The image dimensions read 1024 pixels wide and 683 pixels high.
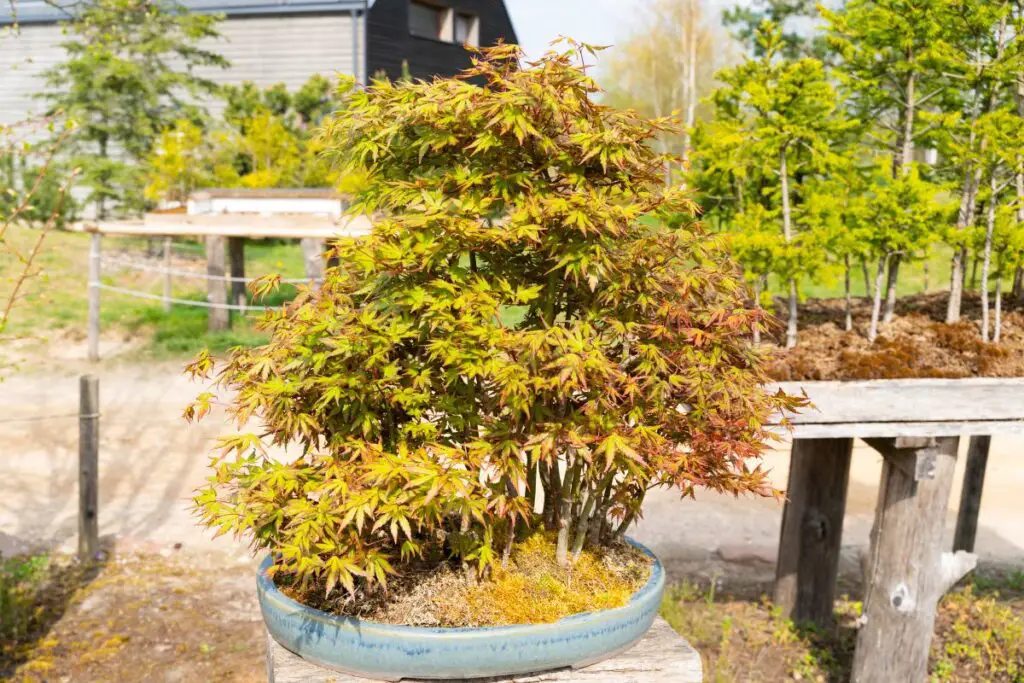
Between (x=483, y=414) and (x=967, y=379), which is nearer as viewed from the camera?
(x=483, y=414)

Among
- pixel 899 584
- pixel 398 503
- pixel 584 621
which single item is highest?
pixel 398 503

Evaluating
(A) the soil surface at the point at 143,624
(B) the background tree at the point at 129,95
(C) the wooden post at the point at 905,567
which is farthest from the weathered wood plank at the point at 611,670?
(B) the background tree at the point at 129,95

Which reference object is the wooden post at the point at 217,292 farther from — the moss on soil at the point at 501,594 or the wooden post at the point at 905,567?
the moss on soil at the point at 501,594

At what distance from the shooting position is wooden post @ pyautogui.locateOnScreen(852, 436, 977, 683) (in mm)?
4414

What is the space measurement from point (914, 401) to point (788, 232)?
1.46 meters

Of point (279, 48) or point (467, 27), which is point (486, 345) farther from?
point (279, 48)

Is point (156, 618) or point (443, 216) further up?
point (443, 216)

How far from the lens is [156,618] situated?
18.4 feet

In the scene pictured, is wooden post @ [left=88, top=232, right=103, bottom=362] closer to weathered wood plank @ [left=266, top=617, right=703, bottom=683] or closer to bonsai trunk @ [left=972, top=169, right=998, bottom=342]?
weathered wood plank @ [left=266, top=617, right=703, bottom=683]

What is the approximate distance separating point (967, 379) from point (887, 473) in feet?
1.94

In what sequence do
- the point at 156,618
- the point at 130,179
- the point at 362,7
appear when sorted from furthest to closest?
the point at 362,7 → the point at 130,179 → the point at 156,618

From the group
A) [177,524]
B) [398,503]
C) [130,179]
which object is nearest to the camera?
[398,503]

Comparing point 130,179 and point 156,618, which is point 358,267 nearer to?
point 156,618

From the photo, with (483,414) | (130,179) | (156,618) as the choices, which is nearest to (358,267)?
(483,414)
